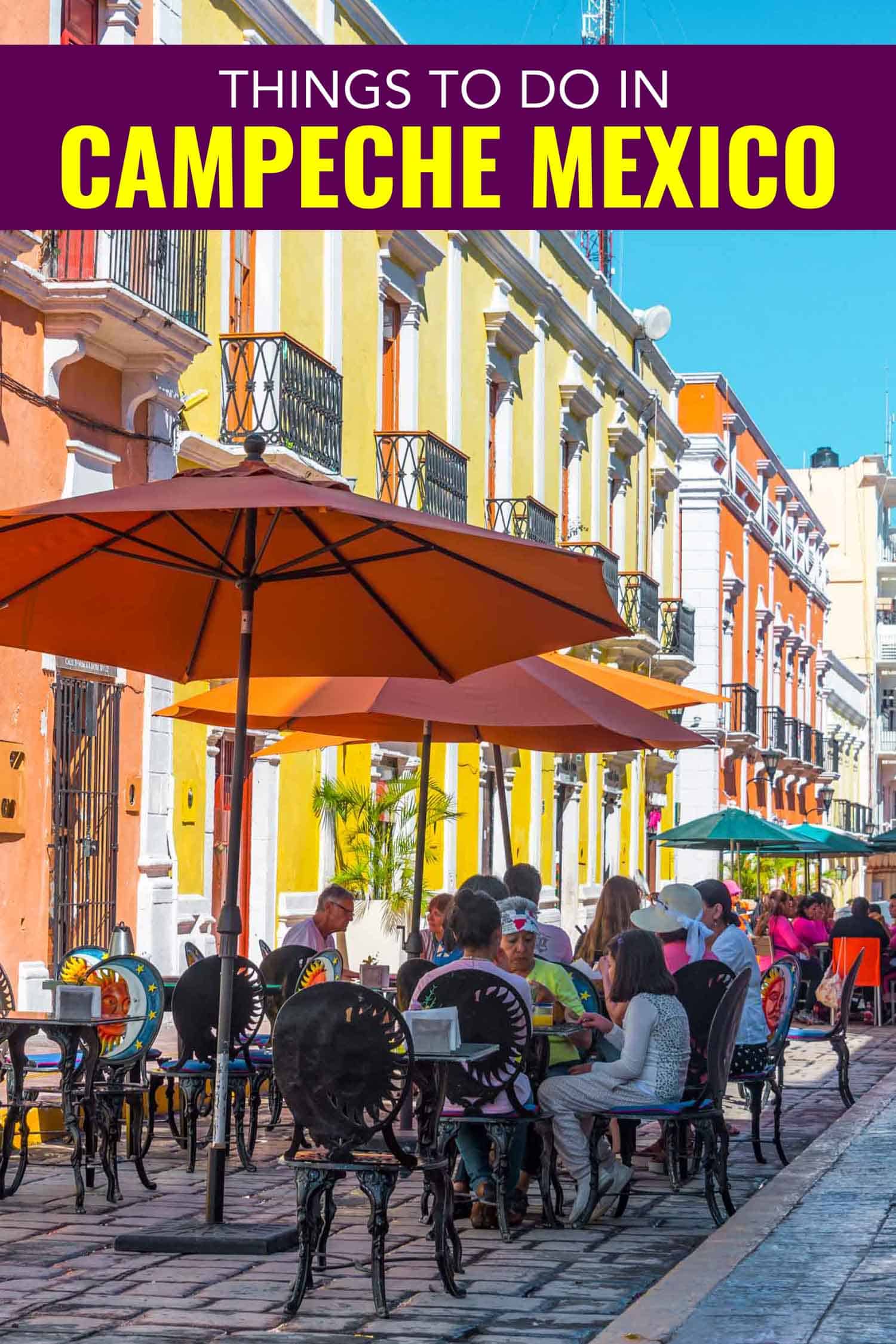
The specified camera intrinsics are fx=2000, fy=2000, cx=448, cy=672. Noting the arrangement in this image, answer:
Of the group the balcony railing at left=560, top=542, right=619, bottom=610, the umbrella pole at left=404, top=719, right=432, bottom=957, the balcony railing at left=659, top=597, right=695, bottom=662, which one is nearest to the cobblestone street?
the umbrella pole at left=404, top=719, right=432, bottom=957

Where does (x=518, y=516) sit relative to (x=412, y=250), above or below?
below

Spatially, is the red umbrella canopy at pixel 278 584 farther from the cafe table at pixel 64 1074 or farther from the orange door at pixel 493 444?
the orange door at pixel 493 444

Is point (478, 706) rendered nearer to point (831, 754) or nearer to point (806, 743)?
point (806, 743)

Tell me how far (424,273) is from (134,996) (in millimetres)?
15066

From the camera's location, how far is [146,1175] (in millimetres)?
8742

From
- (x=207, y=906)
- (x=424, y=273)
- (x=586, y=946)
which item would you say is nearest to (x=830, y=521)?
(x=424, y=273)

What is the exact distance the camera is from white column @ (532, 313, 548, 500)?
27688 millimetres

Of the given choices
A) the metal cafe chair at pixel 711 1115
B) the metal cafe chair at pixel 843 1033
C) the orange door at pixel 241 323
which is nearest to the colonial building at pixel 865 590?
the orange door at pixel 241 323

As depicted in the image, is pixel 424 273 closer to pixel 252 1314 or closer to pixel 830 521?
pixel 252 1314

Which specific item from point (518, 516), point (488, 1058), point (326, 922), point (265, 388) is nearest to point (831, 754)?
point (518, 516)

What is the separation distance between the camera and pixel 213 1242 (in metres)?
7.11

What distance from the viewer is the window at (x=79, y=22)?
14.9m

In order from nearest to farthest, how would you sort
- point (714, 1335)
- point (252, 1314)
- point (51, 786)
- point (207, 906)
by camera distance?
point (714, 1335)
point (252, 1314)
point (51, 786)
point (207, 906)

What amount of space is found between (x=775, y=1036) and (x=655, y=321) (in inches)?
1003
